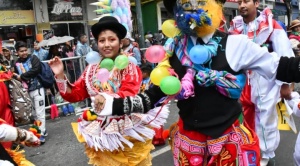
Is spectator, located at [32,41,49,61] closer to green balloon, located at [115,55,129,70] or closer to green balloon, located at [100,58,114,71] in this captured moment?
green balloon, located at [100,58,114,71]

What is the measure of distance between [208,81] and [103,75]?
40.7 inches

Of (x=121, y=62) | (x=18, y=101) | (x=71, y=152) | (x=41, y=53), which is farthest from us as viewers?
(x=41, y=53)

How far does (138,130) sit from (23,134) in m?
0.92

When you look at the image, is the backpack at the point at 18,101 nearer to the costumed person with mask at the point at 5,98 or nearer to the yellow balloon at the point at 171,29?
the costumed person with mask at the point at 5,98

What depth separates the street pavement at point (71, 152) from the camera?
4.46 metres

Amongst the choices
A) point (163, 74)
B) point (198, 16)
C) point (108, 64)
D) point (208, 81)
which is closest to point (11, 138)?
point (108, 64)

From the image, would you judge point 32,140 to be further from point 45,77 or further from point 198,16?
point 45,77

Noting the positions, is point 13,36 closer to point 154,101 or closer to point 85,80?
point 85,80

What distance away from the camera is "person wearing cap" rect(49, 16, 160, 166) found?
2896 mm

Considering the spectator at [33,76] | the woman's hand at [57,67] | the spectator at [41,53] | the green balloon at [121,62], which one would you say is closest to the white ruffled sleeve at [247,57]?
the green balloon at [121,62]

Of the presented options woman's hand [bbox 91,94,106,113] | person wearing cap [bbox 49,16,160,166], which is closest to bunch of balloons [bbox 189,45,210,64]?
woman's hand [bbox 91,94,106,113]

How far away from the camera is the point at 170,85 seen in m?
2.05

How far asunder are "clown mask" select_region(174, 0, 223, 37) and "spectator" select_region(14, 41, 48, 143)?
4108mm

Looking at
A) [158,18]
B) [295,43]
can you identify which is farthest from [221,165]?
[158,18]
